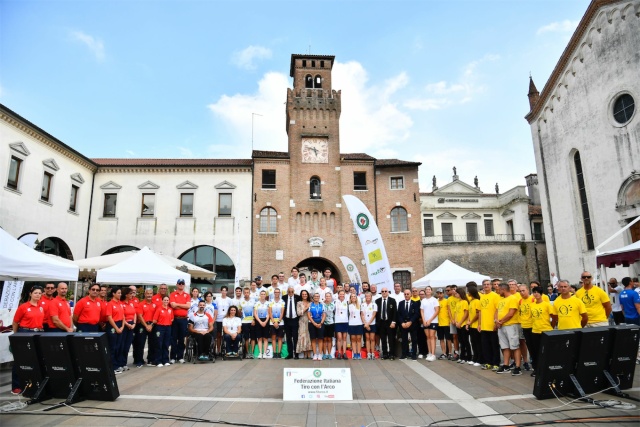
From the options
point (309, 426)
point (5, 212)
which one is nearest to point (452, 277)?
point (309, 426)

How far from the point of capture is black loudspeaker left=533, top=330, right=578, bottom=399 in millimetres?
6375

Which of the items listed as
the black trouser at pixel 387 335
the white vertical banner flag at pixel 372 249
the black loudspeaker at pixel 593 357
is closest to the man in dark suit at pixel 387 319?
the black trouser at pixel 387 335

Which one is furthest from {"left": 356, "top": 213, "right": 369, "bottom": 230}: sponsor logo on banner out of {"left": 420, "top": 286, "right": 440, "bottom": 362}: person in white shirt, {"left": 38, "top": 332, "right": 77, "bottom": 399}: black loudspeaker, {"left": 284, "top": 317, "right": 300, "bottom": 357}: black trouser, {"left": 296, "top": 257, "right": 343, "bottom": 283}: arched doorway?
{"left": 296, "top": 257, "right": 343, "bottom": 283}: arched doorway

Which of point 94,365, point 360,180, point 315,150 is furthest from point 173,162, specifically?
point 94,365

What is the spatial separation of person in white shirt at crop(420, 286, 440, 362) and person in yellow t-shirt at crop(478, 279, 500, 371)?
6.17 ft

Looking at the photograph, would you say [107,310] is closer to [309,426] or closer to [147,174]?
[309,426]

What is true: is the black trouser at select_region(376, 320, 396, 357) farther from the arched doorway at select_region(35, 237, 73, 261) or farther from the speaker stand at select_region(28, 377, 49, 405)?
the arched doorway at select_region(35, 237, 73, 261)

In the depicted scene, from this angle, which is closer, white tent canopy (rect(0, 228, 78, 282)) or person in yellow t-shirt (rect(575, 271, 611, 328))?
person in yellow t-shirt (rect(575, 271, 611, 328))

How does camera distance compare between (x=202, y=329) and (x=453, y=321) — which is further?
(x=453, y=321)

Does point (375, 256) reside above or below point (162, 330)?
above

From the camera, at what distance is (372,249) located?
1287cm

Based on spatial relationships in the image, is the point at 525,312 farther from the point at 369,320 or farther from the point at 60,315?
the point at 60,315

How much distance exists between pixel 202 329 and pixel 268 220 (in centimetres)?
1574

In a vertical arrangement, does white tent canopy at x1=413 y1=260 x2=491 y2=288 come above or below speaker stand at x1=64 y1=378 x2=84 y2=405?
above
